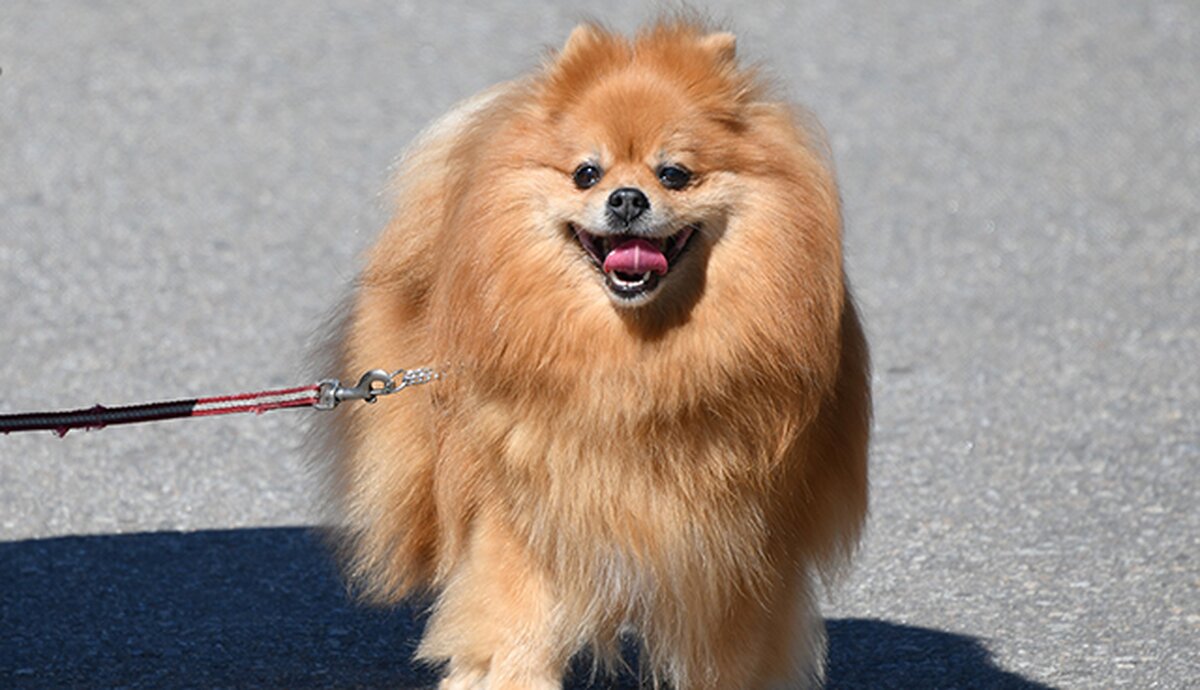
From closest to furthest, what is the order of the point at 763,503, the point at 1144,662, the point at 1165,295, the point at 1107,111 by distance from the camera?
the point at 763,503
the point at 1144,662
the point at 1165,295
the point at 1107,111

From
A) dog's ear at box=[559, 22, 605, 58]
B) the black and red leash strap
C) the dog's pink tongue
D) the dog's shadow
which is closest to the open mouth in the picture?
the dog's pink tongue

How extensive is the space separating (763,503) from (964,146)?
6854mm

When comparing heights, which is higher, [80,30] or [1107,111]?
[80,30]

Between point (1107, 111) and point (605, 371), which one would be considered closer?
point (605, 371)

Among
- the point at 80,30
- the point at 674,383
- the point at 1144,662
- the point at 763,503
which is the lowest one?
the point at 1144,662

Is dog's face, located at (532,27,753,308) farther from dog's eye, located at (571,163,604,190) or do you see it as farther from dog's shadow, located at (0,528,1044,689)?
dog's shadow, located at (0,528,1044,689)

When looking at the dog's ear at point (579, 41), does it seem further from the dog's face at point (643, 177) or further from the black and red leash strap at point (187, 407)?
the black and red leash strap at point (187, 407)

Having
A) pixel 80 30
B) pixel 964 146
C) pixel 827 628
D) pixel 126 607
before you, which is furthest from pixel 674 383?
pixel 80 30

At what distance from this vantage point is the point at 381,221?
8062 millimetres

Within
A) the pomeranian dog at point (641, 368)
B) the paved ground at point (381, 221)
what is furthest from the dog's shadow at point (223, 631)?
the pomeranian dog at point (641, 368)

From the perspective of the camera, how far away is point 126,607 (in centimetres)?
468

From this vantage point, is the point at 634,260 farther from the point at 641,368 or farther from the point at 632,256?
the point at 641,368

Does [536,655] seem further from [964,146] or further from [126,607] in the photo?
[964,146]

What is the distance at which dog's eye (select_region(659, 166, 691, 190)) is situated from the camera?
3.45 meters
